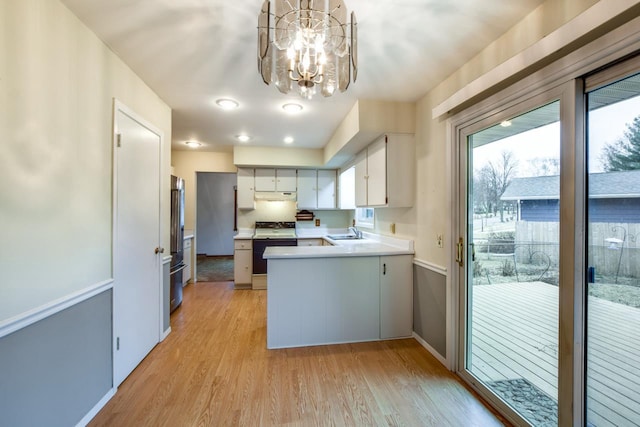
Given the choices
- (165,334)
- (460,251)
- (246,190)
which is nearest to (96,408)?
(165,334)

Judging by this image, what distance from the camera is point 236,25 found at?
158 cm

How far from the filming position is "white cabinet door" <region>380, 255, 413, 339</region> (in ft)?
8.80

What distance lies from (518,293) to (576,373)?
1.56 ft

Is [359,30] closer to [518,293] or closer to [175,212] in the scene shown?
[518,293]

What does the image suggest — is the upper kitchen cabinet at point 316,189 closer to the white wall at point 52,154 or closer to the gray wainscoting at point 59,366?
the white wall at point 52,154

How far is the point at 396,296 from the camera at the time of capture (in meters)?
2.71

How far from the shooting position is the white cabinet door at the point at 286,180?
4.88 m

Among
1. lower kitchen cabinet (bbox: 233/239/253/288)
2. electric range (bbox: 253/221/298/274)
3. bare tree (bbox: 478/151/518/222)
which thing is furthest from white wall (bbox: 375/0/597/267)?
lower kitchen cabinet (bbox: 233/239/253/288)

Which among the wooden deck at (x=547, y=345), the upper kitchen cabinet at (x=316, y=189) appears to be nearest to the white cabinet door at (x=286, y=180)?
the upper kitchen cabinet at (x=316, y=189)

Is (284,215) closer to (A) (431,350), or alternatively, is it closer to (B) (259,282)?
(B) (259,282)

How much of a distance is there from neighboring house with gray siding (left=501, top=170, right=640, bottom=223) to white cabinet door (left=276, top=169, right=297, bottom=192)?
3712 millimetres

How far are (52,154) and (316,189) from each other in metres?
3.87

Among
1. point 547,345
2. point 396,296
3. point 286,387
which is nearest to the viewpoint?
point 547,345

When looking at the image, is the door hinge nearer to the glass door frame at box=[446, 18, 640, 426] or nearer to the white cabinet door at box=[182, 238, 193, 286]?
the glass door frame at box=[446, 18, 640, 426]
